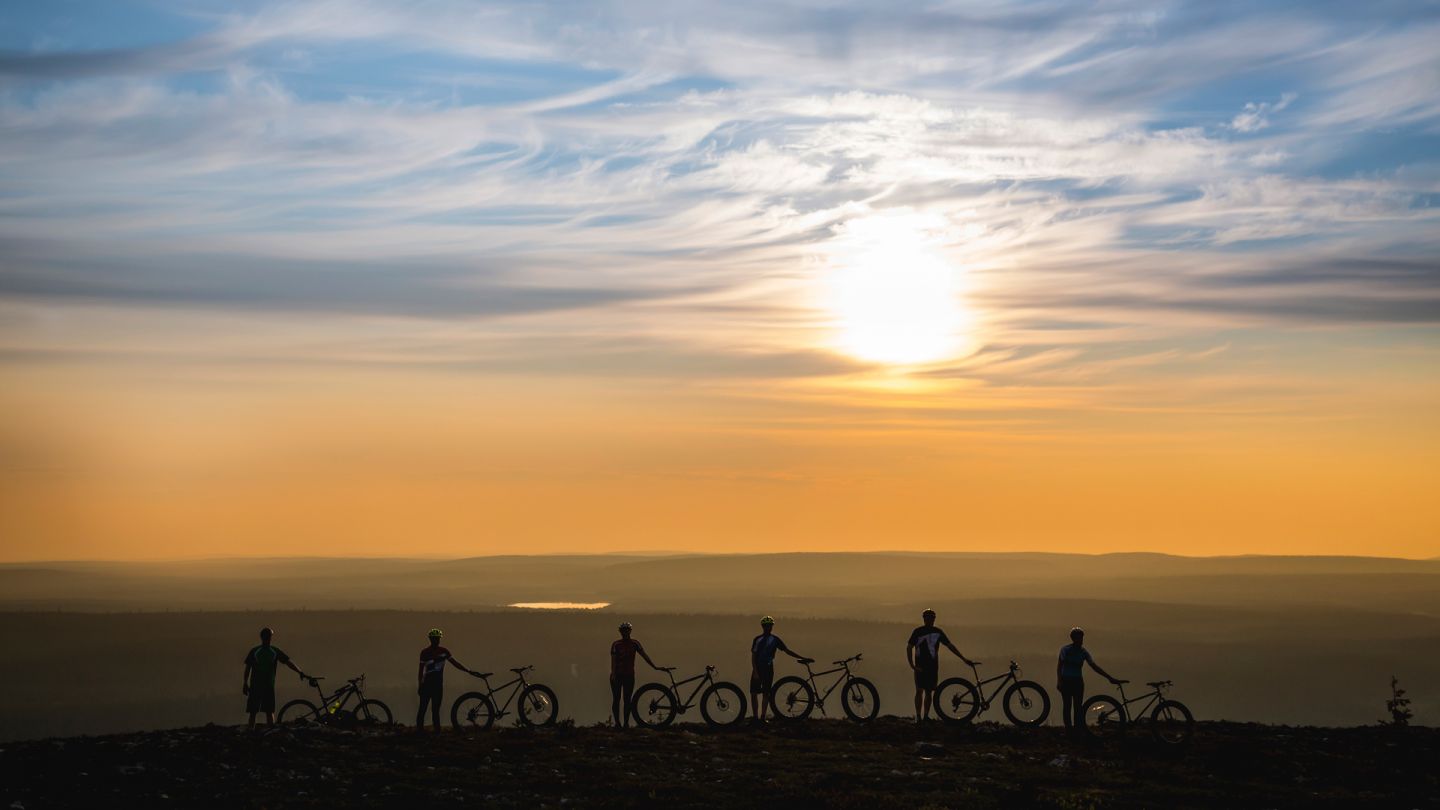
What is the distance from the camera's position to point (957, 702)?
33062 mm

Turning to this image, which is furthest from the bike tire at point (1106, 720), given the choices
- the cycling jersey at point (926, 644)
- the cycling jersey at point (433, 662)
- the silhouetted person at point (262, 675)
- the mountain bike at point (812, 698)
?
the silhouetted person at point (262, 675)

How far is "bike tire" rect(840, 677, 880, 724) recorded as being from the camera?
3312cm

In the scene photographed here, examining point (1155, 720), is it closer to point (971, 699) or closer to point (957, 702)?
point (971, 699)

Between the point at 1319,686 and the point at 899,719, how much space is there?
165814 mm

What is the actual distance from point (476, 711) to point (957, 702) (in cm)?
1226

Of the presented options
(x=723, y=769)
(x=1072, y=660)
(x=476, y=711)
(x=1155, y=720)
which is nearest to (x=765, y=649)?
(x=723, y=769)

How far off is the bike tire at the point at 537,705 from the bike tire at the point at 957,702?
9.75 meters

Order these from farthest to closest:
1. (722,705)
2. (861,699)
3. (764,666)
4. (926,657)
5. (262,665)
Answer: (861,699) → (722,705) → (764,666) → (926,657) → (262,665)

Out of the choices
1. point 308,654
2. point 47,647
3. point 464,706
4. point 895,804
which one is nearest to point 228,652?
point 308,654

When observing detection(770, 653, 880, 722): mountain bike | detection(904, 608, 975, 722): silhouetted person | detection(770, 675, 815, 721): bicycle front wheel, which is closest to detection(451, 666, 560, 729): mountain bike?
detection(770, 675, 815, 721): bicycle front wheel

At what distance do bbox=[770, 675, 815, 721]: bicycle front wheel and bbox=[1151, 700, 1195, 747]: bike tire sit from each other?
8209mm

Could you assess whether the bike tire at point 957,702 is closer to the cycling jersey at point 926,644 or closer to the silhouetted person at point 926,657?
the silhouetted person at point 926,657

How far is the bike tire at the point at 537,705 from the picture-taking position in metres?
33.3

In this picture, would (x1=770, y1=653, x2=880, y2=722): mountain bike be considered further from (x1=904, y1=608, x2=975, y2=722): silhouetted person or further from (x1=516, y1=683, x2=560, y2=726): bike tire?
(x1=516, y1=683, x2=560, y2=726): bike tire
